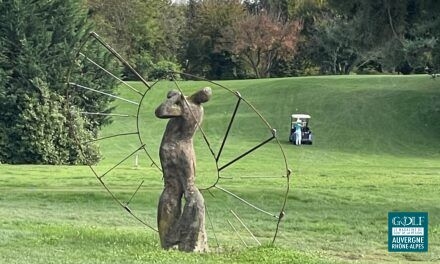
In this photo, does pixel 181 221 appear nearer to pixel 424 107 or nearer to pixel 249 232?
pixel 249 232

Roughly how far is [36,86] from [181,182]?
2253cm

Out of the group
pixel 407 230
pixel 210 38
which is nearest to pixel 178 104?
pixel 407 230

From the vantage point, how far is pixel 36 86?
33.3m

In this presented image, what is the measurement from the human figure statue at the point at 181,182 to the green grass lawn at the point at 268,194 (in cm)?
33

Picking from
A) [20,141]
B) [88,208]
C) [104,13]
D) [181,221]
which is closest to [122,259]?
[181,221]

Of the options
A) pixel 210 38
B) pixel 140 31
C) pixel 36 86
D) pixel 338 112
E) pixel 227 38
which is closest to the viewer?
pixel 36 86

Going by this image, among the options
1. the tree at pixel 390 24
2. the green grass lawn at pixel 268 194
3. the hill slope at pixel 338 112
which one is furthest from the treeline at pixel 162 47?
the hill slope at pixel 338 112

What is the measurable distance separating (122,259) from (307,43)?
5857cm

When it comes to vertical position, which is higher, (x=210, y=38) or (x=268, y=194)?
(x=210, y=38)

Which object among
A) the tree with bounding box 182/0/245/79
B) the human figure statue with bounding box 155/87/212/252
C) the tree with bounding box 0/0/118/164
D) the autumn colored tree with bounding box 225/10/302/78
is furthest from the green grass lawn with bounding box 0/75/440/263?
the tree with bounding box 182/0/245/79

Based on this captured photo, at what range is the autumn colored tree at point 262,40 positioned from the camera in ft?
215

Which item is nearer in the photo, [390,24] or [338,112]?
[390,24]

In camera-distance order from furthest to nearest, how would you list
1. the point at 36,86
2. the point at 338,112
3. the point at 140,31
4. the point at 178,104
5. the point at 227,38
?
the point at 227,38 < the point at 140,31 < the point at 338,112 < the point at 36,86 < the point at 178,104

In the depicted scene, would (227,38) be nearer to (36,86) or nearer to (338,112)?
(338,112)
